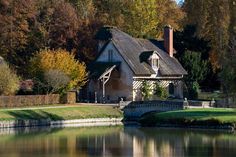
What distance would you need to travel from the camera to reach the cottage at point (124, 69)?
92375 millimetres

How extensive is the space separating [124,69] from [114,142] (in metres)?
32.7

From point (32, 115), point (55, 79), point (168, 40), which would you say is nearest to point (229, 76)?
point (55, 79)

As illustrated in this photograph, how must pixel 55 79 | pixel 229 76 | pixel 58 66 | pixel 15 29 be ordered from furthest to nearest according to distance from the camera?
pixel 15 29, pixel 58 66, pixel 55 79, pixel 229 76

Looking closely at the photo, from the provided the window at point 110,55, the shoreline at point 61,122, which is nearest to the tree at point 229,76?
the shoreline at point 61,122

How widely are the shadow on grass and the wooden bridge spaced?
30.4 feet

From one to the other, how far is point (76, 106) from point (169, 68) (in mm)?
18135

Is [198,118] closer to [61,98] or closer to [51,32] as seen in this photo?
[61,98]

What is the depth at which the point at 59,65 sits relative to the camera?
286 ft

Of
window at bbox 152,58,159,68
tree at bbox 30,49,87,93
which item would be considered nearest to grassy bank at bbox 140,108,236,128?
tree at bbox 30,49,87,93

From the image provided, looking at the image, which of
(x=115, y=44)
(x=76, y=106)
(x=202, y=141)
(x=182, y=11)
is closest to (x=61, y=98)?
(x=76, y=106)

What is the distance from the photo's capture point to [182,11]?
392 ft

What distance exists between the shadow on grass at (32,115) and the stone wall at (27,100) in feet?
12.5

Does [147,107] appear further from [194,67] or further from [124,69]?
[194,67]

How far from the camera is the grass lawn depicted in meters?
74.1
